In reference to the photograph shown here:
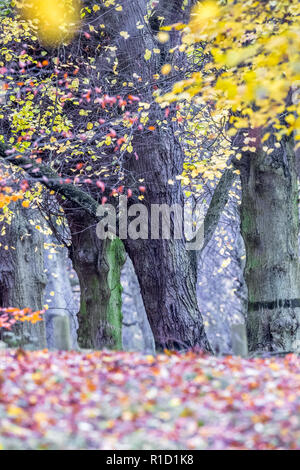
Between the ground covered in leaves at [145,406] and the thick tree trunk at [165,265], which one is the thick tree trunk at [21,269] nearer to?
the thick tree trunk at [165,265]

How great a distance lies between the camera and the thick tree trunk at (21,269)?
43.4 feet

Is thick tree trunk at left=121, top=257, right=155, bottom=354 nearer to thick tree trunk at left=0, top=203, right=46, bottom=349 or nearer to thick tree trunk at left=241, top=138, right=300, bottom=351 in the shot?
thick tree trunk at left=0, top=203, right=46, bottom=349

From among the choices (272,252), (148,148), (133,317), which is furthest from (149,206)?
(133,317)

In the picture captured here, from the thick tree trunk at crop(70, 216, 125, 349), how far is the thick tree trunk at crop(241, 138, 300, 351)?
11.8ft

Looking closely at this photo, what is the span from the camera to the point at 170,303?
10.3 m

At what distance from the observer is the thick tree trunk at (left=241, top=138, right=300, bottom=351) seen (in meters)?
9.23

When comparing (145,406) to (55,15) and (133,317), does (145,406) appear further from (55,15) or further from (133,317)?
(133,317)

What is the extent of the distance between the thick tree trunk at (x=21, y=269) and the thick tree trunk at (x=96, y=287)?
3.87 feet

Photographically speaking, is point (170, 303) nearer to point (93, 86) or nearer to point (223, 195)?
point (223, 195)

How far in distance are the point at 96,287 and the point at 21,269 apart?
6.31 feet

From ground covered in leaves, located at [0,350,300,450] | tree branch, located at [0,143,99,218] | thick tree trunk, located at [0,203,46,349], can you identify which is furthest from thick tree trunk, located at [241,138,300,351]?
thick tree trunk, located at [0,203,46,349]

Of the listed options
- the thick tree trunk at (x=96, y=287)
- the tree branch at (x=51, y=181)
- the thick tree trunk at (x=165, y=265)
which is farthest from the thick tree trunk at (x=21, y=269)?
the thick tree trunk at (x=165, y=265)
